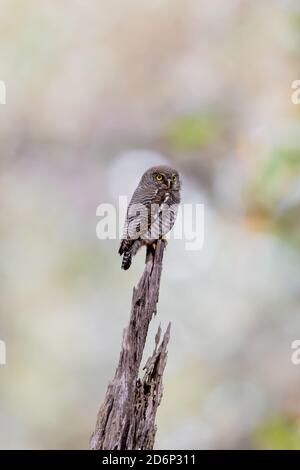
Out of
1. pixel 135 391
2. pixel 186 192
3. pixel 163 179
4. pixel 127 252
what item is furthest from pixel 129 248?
pixel 186 192

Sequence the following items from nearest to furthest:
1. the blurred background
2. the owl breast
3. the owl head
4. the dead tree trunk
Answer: the dead tree trunk < the owl breast < the owl head < the blurred background

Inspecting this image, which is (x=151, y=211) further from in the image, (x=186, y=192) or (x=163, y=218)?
(x=186, y=192)

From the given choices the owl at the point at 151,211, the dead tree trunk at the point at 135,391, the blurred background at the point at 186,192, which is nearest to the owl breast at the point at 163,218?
the owl at the point at 151,211

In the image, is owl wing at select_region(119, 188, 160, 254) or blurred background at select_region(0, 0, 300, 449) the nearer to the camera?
owl wing at select_region(119, 188, 160, 254)

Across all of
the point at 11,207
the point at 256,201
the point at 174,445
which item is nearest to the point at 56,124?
the point at 11,207

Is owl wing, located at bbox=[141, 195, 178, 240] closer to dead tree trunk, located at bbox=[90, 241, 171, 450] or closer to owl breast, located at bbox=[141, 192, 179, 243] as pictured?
owl breast, located at bbox=[141, 192, 179, 243]

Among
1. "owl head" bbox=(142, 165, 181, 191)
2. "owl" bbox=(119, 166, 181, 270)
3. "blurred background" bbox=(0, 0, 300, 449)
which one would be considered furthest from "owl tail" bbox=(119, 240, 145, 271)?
"blurred background" bbox=(0, 0, 300, 449)

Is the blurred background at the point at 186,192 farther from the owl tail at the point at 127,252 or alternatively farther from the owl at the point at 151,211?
the owl tail at the point at 127,252

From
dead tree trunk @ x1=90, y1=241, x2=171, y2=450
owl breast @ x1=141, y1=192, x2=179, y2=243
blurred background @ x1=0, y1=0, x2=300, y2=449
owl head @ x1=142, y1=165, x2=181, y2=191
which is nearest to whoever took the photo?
dead tree trunk @ x1=90, y1=241, x2=171, y2=450
